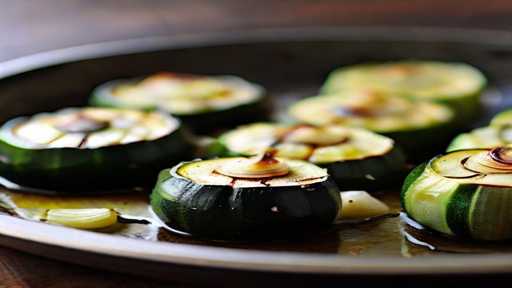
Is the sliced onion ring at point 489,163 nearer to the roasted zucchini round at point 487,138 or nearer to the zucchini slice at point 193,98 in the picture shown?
the roasted zucchini round at point 487,138

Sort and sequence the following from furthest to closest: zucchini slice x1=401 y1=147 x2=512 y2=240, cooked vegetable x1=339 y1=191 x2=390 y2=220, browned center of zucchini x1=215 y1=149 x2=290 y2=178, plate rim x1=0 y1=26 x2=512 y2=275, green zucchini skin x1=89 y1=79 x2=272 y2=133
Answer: green zucchini skin x1=89 y1=79 x2=272 y2=133 < cooked vegetable x1=339 y1=191 x2=390 y2=220 < browned center of zucchini x1=215 y1=149 x2=290 y2=178 < zucchini slice x1=401 y1=147 x2=512 y2=240 < plate rim x1=0 y1=26 x2=512 y2=275

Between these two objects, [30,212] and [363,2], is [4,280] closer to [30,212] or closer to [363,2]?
[30,212]

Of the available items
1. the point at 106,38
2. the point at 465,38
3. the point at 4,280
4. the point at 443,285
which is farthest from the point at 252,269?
the point at 106,38

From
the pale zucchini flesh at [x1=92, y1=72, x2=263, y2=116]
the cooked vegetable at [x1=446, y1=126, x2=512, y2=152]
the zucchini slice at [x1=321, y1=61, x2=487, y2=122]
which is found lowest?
the zucchini slice at [x1=321, y1=61, x2=487, y2=122]

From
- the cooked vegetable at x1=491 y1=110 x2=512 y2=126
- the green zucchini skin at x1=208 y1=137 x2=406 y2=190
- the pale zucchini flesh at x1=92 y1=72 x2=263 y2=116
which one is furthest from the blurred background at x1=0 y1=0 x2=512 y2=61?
the green zucchini skin at x1=208 y1=137 x2=406 y2=190

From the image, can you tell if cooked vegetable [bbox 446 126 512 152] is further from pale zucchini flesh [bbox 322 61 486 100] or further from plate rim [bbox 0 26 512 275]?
plate rim [bbox 0 26 512 275]

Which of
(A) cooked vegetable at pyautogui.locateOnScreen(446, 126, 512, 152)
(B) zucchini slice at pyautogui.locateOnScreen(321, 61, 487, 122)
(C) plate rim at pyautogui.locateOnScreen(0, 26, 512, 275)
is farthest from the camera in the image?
(B) zucchini slice at pyautogui.locateOnScreen(321, 61, 487, 122)
